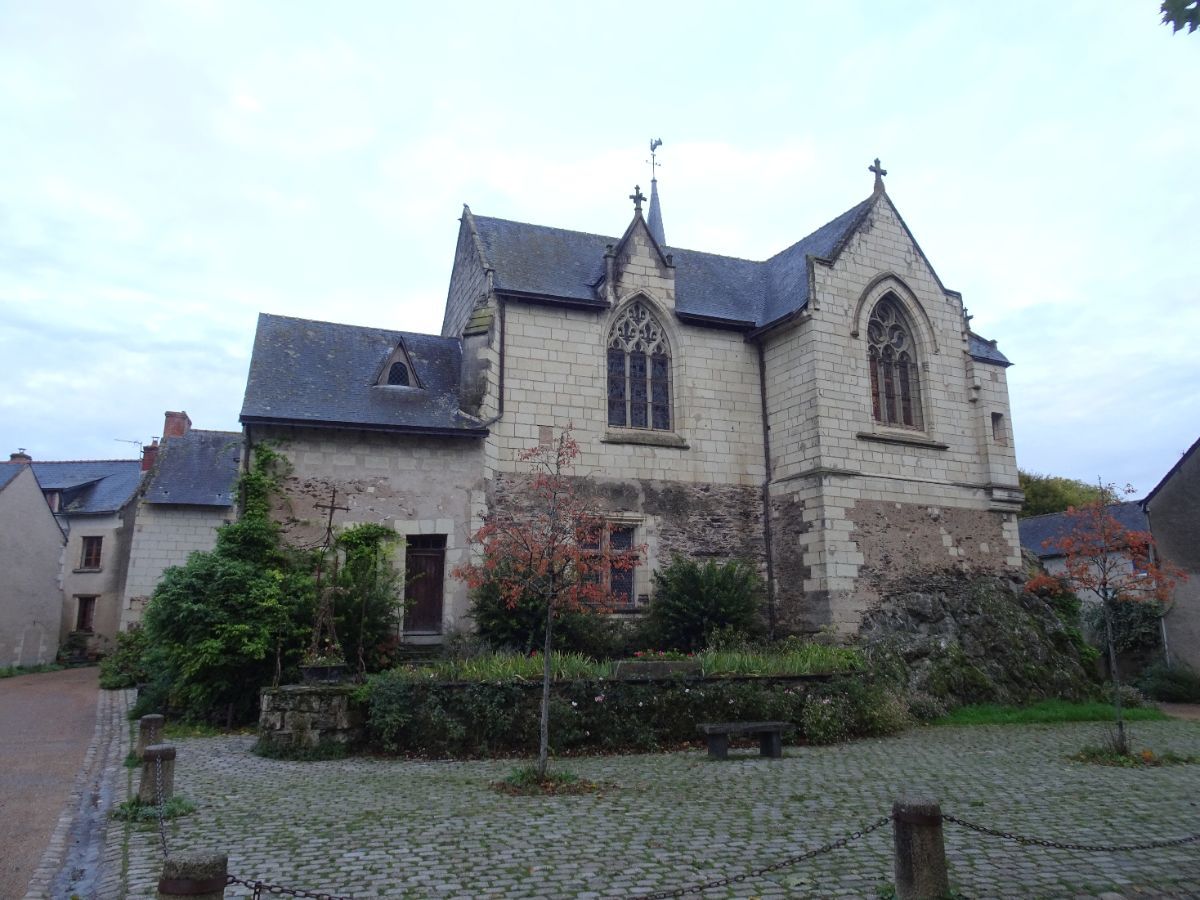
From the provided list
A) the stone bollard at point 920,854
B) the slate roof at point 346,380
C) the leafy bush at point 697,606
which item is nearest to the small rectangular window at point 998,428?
the leafy bush at point 697,606

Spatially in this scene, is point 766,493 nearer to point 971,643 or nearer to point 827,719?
point 971,643

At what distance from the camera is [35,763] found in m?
10.7

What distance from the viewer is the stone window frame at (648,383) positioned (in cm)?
1711

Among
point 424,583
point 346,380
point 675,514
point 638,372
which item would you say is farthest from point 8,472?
point 675,514

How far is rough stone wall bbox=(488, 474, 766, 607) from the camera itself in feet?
53.8

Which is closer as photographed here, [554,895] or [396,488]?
[554,895]

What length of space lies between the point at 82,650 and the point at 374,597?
69.0 feet

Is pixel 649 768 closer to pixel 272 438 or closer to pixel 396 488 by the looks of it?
pixel 396 488

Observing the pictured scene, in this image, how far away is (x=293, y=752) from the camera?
10.6 metres

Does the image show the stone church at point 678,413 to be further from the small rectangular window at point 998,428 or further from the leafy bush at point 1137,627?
the leafy bush at point 1137,627

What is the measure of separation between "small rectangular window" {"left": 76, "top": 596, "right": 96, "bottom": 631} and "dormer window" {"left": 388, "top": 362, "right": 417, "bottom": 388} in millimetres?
20127

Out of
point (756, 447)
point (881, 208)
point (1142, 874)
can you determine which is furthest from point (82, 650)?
point (1142, 874)

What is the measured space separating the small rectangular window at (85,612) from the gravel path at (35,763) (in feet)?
28.3

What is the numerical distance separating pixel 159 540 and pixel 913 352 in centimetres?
2122
